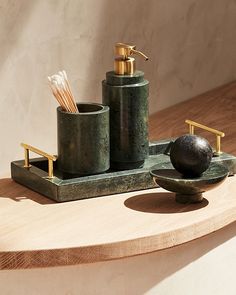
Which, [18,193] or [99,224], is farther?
[18,193]

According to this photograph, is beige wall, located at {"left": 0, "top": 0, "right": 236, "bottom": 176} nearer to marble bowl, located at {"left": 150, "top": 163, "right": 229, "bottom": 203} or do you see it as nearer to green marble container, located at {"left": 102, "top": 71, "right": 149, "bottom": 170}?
green marble container, located at {"left": 102, "top": 71, "right": 149, "bottom": 170}

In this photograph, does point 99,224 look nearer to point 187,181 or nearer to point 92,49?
point 187,181

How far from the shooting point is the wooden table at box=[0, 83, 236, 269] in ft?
3.93

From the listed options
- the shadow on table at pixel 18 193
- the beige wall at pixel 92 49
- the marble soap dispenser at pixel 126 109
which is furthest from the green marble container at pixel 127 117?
the beige wall at pixel 92 49

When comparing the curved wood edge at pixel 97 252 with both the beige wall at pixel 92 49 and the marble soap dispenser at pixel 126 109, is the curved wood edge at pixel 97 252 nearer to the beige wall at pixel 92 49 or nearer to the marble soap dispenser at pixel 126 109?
the marble soap dispenser at pixel 126 109

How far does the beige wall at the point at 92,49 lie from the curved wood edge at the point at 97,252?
459mm

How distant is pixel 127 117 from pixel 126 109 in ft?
0.04

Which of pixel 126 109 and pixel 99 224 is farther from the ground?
pixel 126 109

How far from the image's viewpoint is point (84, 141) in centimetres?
136

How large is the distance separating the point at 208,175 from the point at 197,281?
0.54ft

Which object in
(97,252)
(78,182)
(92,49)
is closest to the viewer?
(97,252)

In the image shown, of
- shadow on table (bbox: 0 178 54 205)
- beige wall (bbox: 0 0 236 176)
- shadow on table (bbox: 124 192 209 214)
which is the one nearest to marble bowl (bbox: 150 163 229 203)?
shadow on table (bbox: 124 192 209 214)

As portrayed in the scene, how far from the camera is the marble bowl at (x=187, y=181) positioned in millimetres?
1316

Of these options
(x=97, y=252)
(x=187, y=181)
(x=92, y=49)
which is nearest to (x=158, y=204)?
(x=187, y=181)
